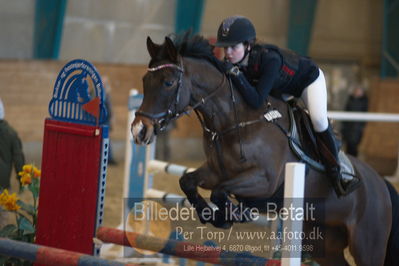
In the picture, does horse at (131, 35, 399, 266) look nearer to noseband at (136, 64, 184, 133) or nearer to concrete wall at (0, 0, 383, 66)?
noseband at (136, 64, 184, 133)

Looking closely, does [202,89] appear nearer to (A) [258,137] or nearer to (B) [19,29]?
(A) [258,137]

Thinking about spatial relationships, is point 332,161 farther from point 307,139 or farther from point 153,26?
point 153,26

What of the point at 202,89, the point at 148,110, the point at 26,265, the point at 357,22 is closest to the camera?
the point at 148,110

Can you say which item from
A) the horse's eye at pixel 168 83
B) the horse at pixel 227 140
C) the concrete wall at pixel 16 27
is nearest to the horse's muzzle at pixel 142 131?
the horse at pixel 227 140

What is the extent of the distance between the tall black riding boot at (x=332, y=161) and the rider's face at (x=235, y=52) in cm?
74

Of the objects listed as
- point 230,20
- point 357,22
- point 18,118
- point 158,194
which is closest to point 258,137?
point 230,20

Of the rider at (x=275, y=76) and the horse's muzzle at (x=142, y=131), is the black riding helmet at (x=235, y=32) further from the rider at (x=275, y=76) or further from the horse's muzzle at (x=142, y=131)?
the horse's muzzle at (x=142, y=131)

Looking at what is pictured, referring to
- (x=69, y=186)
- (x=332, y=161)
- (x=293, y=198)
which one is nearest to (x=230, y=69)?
(x=332, y=161)

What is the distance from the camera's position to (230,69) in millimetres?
A: 3736

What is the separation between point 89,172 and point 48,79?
809cm

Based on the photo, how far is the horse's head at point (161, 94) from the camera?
10.8 ft

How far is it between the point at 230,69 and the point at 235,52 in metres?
0.10

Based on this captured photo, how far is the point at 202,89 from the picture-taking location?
145 inches

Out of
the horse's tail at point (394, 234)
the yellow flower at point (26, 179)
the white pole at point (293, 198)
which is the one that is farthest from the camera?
the horse's tail at point (394, 234)
